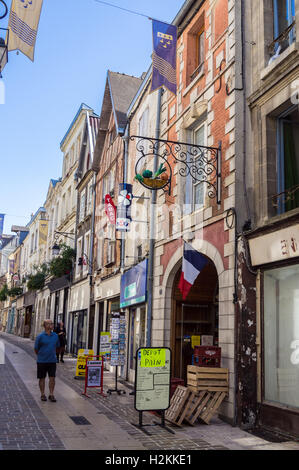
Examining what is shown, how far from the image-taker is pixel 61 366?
1827 centimetres

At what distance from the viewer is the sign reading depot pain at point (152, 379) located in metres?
7.75

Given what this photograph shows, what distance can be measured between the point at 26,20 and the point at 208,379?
7.33m

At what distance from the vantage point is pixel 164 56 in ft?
36.3

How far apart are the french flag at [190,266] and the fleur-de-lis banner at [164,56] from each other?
3.91m

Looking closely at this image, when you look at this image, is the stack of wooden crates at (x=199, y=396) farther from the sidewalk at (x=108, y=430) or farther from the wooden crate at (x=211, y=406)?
the sidewalk at (x=108, y=430)

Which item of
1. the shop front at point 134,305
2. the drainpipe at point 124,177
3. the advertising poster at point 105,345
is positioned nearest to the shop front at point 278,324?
the shop front at point 134,305

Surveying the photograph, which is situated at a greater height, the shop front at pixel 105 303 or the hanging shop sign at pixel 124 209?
the hanging shop sign at pixel 124 209

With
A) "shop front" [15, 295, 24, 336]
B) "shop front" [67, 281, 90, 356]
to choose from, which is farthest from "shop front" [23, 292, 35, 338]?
"shop front" [67, 281, 90, 356]

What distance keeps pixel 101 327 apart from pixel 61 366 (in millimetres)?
2419

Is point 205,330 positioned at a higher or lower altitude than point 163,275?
lower

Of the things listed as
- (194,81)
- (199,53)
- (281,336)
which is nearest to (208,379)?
(281,336)

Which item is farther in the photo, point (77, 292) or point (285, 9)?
point (77, 292)
